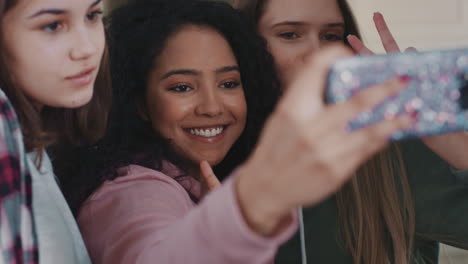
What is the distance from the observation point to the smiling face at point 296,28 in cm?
95

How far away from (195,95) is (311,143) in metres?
0.45

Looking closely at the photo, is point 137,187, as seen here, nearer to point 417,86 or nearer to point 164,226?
point 164,226

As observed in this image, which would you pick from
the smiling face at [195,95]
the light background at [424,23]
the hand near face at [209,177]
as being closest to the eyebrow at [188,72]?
the smiling face at [195,95]

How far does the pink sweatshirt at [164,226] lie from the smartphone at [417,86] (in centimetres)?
9

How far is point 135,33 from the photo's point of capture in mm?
823

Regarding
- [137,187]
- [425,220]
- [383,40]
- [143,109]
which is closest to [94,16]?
[137,187]

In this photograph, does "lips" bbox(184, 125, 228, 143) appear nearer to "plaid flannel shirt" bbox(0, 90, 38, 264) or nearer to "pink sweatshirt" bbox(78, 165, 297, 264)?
"pink sweatshirt" bbox(78, 165, 297, 264)

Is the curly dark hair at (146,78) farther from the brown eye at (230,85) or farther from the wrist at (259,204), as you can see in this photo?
the wrist at (259,204)

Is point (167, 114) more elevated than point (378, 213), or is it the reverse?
point (167, 114)

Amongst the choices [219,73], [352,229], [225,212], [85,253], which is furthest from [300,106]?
[352,229]

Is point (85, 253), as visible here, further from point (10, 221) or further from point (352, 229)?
point (352, 229)

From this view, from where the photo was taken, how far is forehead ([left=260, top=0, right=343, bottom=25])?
3.11 feet

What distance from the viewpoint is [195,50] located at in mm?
777

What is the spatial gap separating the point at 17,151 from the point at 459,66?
12.6 inches
